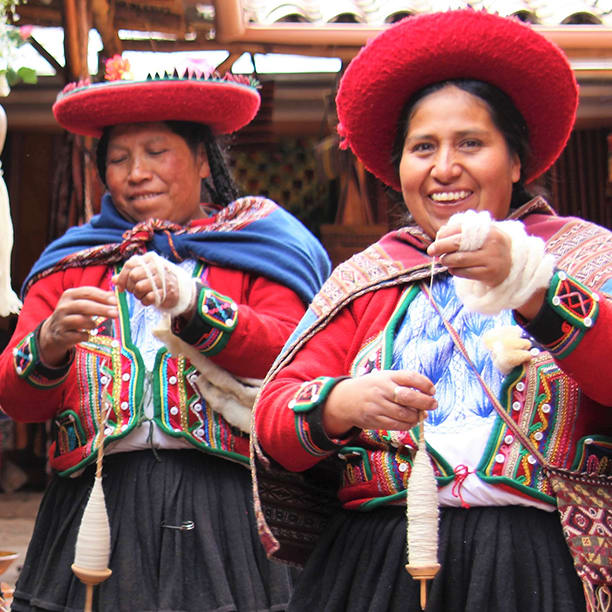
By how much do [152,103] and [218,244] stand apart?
496 millimetres

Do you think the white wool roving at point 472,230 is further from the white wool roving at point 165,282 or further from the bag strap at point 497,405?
the white wool roving at point 165,282

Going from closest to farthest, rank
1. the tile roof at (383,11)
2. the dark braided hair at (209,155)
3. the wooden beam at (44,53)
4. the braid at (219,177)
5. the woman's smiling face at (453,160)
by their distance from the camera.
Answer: the woman's smiling face at (453,160) → the dark braided hair at (209,155) → the braid at (219,177) → the tile roof at (383,11) → the wooden beam at (44,53)

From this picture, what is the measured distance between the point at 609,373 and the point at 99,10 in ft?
14.1

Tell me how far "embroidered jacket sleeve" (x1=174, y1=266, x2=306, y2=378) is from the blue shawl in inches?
1.6

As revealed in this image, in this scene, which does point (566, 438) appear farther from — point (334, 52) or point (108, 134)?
point (334, 52)

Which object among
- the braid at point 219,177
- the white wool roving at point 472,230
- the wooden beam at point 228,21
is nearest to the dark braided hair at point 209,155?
the braid at point 219,177

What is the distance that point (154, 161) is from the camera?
3414mm

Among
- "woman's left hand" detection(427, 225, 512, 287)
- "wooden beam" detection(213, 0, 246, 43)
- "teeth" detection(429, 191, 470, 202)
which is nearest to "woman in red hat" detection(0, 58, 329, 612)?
"teeth" detection(429, 191, 470, 202)

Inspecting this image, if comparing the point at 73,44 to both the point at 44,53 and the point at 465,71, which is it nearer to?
the point at 44,53

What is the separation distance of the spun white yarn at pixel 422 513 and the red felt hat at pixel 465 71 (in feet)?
2.85

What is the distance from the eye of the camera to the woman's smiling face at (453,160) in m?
2.35

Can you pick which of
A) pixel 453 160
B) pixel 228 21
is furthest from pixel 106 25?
pixel 453 160

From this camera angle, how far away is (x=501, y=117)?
2424 millimetres

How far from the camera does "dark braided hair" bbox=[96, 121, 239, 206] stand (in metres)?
3.52
